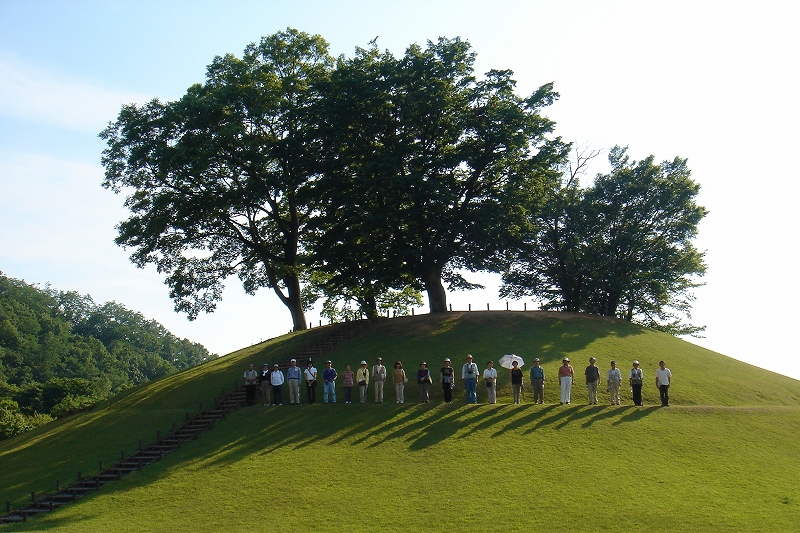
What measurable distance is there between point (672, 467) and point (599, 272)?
2643 centimetres

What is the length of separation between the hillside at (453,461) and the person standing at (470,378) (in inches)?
26.6

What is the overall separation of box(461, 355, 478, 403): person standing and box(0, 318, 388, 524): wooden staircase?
1020cm

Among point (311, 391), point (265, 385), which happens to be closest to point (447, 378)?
point (311, 391)

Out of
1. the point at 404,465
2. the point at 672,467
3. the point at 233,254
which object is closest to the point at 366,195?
the point at 233,254

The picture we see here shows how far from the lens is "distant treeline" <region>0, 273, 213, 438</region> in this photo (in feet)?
238

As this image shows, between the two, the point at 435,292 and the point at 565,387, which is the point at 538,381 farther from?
the point at 435,292

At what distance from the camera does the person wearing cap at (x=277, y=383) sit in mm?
32656

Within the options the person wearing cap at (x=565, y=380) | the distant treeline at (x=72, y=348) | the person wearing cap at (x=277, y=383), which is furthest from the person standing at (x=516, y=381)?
the distant treeline at (x=72, y=348)

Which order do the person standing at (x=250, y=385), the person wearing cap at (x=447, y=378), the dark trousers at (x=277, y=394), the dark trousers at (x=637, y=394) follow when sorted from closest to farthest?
the person wearing cap at (x=447, y=378)
the dark trousers at (x=637, y=394)
the dark trousers at (x=277, y=394)
the person standing at (x=250, y=385)

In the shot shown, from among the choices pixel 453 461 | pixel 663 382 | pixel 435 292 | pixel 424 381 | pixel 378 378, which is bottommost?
pixel 453 461

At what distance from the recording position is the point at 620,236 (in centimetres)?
4925

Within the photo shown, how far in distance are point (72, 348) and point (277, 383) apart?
116 m

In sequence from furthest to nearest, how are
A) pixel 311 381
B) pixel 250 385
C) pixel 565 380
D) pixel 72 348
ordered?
pixel 72 348 < pixel 250 385 < pixel 311 381 < pixel 565 380

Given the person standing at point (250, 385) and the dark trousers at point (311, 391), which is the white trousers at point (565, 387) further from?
the person standing at point (250, 385)
